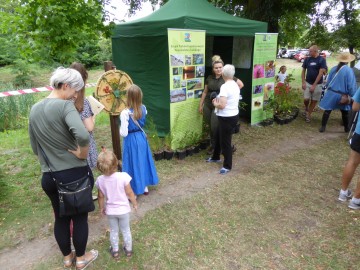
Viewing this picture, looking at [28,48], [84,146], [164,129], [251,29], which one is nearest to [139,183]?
[84,146]

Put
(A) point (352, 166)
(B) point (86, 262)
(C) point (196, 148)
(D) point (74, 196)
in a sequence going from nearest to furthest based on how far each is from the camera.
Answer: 1. (D) point (74, 196)
2. (B) point (86, 262)
3. (A) point (352, 166)
4. (C) point (196, 148)

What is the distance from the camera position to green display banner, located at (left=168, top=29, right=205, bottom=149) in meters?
4.78

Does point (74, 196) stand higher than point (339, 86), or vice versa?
point (339, 86)

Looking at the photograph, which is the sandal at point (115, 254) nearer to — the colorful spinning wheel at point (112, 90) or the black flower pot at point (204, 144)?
the colorful spinning wheel at point (112, 90)

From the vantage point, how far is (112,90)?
3916 millimetres

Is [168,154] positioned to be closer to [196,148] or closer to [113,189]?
[196,148]

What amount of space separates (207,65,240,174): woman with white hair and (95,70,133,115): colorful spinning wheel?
134cm

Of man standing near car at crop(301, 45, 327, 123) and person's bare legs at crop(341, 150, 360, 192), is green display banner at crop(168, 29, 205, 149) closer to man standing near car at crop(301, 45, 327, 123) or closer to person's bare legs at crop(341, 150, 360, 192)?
person's bare legs at crop(341, 150, 360, 192)

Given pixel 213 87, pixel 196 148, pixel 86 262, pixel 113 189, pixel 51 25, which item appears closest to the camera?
pixel 113 189

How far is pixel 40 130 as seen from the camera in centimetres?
202

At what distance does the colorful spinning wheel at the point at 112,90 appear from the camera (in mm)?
3816

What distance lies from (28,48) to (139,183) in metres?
2.60

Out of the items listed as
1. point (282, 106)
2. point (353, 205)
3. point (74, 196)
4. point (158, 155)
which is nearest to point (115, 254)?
point (74, 196)

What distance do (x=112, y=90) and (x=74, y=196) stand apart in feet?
6.84
